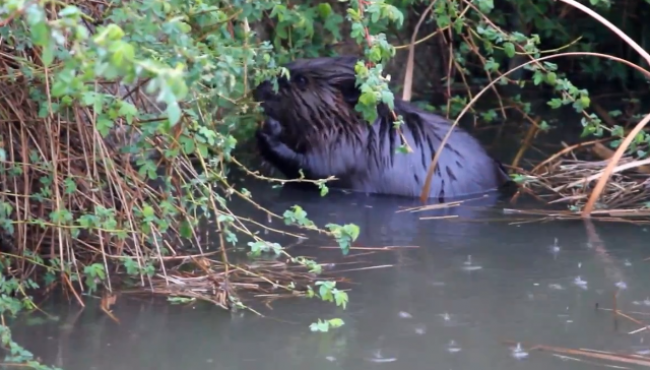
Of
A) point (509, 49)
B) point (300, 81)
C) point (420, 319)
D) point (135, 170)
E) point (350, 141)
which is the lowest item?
point (420, 319)

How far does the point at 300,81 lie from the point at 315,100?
99mm

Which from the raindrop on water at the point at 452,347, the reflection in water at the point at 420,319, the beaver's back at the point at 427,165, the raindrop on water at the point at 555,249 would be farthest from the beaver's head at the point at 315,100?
the raindrop on water at the point at 452,347

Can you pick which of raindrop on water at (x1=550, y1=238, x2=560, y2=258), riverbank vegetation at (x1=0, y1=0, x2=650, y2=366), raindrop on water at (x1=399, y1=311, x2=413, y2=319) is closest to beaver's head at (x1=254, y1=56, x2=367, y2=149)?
riverbank vegetation at (x1=0, y1=0, x2=650, y2=366)

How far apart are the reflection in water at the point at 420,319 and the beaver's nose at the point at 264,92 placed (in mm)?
1001

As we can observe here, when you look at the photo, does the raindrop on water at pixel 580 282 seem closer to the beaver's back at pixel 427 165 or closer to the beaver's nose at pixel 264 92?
the beaver's back at pixel 427 165

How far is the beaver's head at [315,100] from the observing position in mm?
4105

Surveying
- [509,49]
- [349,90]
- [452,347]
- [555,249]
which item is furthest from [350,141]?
[452,347]

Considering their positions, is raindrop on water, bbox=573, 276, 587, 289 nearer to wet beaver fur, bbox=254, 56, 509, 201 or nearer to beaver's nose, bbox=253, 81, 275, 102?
wet beaver fur, bbox=254, 56, 509, 201

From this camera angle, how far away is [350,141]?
4.15m

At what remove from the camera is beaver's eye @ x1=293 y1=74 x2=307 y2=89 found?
4.10 m

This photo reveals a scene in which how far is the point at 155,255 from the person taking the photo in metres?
2.71

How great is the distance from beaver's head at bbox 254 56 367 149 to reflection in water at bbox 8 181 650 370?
998 mm

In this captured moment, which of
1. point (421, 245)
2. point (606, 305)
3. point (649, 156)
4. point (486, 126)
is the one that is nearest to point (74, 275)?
point (421, 245)

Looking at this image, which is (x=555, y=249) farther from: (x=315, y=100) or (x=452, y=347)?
(x=315, y=100)
